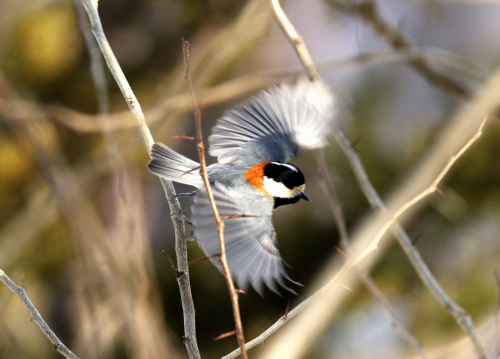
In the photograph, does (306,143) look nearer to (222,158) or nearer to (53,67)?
(222,158)

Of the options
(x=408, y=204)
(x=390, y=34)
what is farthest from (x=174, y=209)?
→ (x=390, y=34)

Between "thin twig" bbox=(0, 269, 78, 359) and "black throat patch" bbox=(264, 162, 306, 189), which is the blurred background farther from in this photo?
"thin twig" bbox=(0, 269, 78, 359)

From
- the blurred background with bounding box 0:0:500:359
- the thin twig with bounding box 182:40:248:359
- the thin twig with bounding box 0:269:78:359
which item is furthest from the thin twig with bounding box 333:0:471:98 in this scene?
the thin twig with bounding box 0:269:78:359

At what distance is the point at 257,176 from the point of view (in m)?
1.50

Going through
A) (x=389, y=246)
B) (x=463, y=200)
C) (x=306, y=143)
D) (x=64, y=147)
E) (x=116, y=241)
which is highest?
(x=64, y=147)

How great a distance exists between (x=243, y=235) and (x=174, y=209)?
10.5 inches

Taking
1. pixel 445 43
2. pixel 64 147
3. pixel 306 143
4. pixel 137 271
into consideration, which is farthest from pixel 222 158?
pixel 445 43

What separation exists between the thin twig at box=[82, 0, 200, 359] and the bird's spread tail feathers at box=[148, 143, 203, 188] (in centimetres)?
21

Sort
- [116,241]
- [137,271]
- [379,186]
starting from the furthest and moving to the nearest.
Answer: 1. [379,186]
2. [116,241]
3. [137,271]

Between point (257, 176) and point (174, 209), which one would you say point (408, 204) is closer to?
point (174, 209)

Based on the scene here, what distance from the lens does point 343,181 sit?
8.33ft

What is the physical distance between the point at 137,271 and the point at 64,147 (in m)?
2.11

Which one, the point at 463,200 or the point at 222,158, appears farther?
the point at 463,200

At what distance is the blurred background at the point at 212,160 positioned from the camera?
2316 mm
